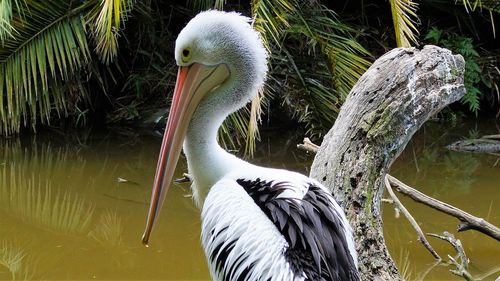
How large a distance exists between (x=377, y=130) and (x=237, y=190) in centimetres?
92

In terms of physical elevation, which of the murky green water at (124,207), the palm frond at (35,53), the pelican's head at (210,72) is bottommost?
the murky green water at (124,207)

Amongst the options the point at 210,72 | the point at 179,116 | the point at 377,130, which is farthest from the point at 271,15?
the point at 179,116

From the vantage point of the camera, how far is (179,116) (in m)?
3.27

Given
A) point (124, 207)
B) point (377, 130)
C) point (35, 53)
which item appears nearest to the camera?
point (377, 130)

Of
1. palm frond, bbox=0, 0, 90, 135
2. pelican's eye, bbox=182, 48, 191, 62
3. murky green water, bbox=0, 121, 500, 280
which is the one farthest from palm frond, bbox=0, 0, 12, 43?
pelican's eye, bbox=182, 48, 191, 62

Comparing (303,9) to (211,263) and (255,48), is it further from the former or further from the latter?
(211,263)

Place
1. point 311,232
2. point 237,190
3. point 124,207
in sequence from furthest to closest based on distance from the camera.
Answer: point 124,207 < point 237,190 < point 311,232

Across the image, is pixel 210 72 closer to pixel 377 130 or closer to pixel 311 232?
pixel 377 130

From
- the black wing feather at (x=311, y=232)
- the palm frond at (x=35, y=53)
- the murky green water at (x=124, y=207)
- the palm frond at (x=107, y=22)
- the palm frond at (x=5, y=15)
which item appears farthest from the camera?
the palm frond at (x=35, y=53)

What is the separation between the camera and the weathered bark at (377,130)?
3.37 metres

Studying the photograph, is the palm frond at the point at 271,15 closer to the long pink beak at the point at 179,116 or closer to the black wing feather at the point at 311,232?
the long pink beak at the point at 179,116

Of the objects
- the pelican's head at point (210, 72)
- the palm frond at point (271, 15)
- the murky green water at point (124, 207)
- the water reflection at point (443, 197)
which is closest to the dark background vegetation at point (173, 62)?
the palm frond at point (271, 15)

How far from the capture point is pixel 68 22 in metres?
8.57

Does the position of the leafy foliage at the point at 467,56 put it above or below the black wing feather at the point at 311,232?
below
